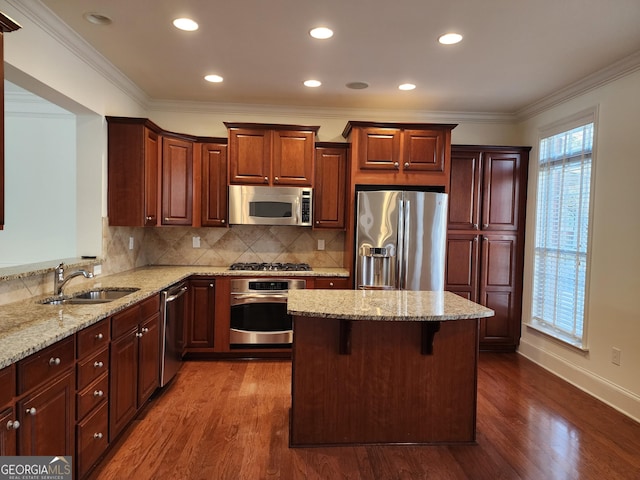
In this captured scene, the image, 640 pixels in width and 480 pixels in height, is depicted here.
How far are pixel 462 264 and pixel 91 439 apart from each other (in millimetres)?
3534

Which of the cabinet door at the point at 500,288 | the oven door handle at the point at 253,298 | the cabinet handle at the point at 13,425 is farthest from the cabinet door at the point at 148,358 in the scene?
the cabinet door at the point at 500,288

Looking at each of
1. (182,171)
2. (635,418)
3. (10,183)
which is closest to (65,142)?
(10,183)

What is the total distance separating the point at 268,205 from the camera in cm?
401

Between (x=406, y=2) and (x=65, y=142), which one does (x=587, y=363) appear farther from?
(x=65, y=142)

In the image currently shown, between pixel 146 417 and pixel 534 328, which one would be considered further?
pixel 534 328

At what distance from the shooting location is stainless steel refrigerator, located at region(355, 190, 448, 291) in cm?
370

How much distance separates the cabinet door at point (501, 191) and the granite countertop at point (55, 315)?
3.21 metres

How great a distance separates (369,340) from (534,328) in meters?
2.52

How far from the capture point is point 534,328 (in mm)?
3977

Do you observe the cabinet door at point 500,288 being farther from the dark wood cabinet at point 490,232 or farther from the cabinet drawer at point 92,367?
the cabinet drawer at point 92,367

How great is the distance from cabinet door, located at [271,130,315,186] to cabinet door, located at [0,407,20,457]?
9.67 ft

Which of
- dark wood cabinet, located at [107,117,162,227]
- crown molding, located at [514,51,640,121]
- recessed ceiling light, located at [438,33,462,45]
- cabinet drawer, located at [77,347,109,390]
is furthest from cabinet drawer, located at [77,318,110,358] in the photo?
crown molding, located at [514,51,640,121]

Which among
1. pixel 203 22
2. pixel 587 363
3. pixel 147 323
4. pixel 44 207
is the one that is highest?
pixel 203 22

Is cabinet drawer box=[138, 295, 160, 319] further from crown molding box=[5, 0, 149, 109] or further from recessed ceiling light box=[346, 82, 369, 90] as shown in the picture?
recessed ceiling light box=[346, 82, 369, 90]
